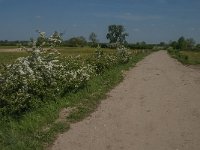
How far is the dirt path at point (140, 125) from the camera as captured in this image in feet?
28.0

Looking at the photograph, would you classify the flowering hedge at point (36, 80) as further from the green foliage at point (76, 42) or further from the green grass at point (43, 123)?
the green foliage at point (76, 42)

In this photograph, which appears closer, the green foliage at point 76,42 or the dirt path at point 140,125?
the dirt path at point 140,125

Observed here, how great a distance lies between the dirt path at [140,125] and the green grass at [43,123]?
27cm

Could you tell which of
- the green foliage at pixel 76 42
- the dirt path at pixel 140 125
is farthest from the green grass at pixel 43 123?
the green foliage at pixel 76 42

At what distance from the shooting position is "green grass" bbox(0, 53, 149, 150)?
27.6 ft

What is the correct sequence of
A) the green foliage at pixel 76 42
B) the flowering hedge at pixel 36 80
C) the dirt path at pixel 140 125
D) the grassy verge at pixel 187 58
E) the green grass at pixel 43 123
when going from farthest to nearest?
the green foliage at pixel 76 42 → the grassy verge at pixel 187 58 → the flowering hedge at pixel 36 80 → the dirt path at pixel 140 125 → the green grass at pixel 43 123

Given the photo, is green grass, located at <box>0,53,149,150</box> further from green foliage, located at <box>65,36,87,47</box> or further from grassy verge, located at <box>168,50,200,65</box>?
green foliage, located at <box>65,36,87,47</box>

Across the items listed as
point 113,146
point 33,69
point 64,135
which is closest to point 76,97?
point 33,69

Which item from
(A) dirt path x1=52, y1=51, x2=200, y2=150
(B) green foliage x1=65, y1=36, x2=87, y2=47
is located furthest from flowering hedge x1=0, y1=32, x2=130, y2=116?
(B) green foliage x1=65, y1=36, x2=87, y2=47

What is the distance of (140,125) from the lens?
402 inches

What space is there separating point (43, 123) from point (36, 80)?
5.85 feet

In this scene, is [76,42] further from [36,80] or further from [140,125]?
[140,125]

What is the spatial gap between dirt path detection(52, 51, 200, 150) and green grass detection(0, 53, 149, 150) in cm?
27

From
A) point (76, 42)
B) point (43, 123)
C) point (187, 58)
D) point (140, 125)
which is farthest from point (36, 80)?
point (76, 42)
